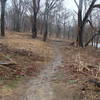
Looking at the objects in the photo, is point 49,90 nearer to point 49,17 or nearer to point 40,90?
point 40,90

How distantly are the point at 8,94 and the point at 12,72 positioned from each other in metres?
2.08

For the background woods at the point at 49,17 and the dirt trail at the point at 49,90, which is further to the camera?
the background woods at the point at 49,17

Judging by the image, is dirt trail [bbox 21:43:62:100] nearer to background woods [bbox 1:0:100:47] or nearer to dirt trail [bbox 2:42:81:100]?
dirt trail [bbox 2:42:81:100]

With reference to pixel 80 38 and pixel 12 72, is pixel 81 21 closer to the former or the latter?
pixel 80 38

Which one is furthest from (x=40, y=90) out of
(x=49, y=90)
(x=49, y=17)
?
(x=49, y=17)

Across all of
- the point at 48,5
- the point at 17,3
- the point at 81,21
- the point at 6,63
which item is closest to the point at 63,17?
the point at 17,3

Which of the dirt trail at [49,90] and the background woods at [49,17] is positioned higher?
the background woods at [49,17]

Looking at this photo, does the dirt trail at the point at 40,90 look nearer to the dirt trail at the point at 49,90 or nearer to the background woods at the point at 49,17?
the dirt trail at the point at 49,90

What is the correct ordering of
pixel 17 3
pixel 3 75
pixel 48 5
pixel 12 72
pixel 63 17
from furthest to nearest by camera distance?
pixel 63 17 < pixel 17 3 < pixel 48 5 < pixel 12 72 < pixel 3 75

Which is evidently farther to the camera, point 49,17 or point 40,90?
point 49,17

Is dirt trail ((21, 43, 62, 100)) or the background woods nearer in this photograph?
dirt trail ((21, 43, 62, 100))

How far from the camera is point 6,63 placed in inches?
318

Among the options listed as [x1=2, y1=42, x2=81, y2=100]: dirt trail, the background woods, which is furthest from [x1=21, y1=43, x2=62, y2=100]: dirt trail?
the background woods

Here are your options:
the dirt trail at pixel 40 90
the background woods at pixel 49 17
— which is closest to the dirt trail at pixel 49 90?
the dirt trail at pixel 40 90
